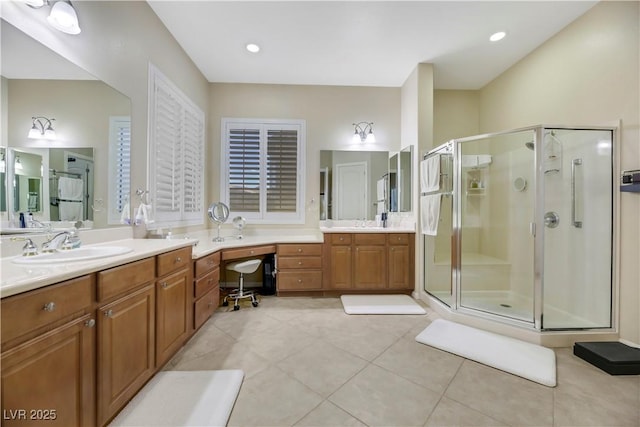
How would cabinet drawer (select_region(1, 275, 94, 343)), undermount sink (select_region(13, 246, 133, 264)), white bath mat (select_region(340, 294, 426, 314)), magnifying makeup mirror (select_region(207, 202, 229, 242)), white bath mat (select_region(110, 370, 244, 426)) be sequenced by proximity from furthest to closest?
magnifying makeup mirror (select_region(207, 202, 229, 242)) → white bath mat (select_region(340, 294, 426, 314)) → white bath mat (select_region(110, 370, 244, 426)) → undermount sink (select_region(13, 246, 133, 264)) → cabinet drawer (select_region(1, 275, 94, 343))

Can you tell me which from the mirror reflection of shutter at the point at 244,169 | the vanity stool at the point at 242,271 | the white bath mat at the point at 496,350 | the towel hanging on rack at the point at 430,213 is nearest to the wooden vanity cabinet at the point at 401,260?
the towel hanging on rack at the point at 430,213

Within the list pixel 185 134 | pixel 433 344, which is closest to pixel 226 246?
pixel 185 134

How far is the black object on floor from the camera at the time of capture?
168cm

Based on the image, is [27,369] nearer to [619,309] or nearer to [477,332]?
[477,332]

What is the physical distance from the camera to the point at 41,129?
134 cm

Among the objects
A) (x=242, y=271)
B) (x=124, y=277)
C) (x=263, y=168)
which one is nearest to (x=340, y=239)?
(x=242, y=271)

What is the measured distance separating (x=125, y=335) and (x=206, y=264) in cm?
100

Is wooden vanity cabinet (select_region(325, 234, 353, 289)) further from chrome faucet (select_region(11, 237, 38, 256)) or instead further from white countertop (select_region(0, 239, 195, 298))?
chrome faucet (select_region(11, 237, 38, 256))

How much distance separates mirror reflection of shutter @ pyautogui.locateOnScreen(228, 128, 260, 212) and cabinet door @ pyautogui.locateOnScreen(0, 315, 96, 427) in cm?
255

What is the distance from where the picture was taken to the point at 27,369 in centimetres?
83

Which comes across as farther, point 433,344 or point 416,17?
point 416,17

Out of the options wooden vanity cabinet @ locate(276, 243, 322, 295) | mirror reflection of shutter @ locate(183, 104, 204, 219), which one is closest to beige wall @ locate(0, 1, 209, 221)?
mirror reflection of shutter @ locate(183, 104, 204, 219)

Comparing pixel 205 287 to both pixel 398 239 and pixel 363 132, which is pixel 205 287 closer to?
pixel 398 239

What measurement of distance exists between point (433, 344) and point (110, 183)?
281 centimetres
